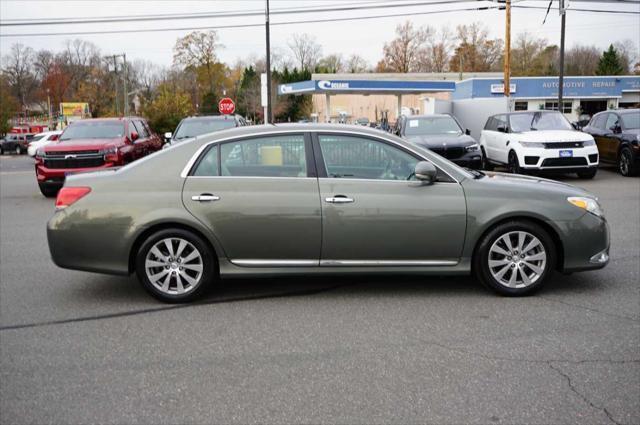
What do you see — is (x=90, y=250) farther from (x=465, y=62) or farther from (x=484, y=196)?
(x=465, y=62)

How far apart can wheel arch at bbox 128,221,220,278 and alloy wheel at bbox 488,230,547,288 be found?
2498 mm

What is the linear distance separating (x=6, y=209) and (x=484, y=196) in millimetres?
10605

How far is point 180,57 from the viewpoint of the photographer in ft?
293

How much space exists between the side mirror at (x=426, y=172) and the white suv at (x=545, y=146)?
31.9 ft

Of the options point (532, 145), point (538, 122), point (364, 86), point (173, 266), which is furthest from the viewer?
point (364, 86)

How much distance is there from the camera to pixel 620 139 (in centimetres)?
1614

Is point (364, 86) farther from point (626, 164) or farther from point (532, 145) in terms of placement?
point (532, 145)

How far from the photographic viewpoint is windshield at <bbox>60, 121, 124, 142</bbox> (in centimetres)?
1527

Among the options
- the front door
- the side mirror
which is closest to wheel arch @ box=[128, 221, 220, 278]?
the front door

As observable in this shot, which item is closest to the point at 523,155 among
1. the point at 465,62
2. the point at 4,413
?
the point at 4,413

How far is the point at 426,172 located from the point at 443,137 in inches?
394

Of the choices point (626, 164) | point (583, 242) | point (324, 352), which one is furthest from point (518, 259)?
point (626, 164)

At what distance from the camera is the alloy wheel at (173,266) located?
5633mm

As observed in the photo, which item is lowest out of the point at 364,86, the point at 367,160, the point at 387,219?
the point at 387,219
